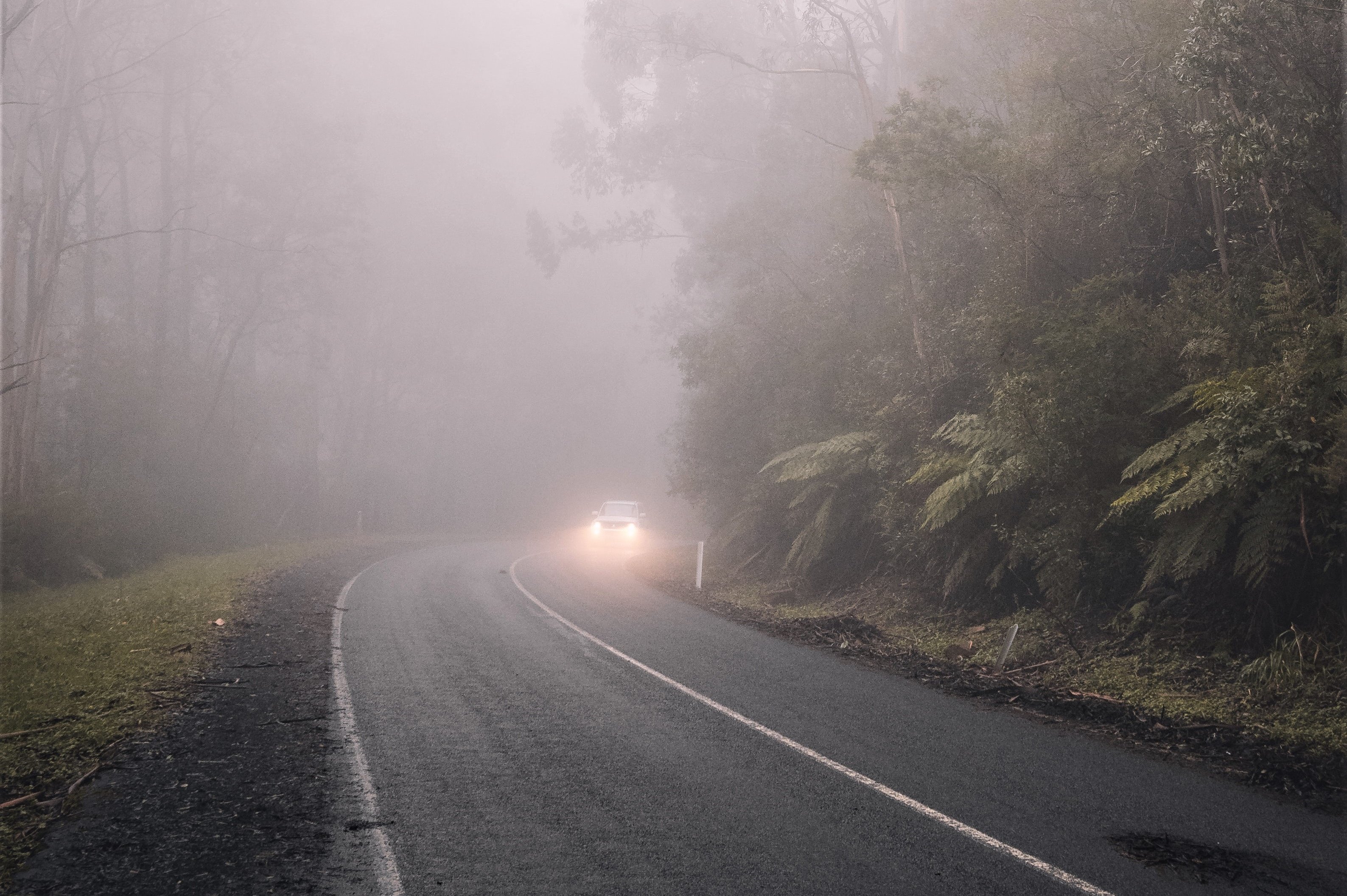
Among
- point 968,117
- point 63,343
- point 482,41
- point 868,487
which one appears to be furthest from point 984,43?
point 482,41

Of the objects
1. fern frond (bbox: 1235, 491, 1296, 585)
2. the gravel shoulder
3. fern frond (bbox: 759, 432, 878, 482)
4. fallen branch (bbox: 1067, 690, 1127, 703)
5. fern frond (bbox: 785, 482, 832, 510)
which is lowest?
the gravel shoulder

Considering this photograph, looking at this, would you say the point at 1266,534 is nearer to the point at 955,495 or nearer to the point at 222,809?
the point at 955,495

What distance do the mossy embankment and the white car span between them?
1844 centimetres

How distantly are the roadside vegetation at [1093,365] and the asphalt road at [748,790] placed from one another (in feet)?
6.64

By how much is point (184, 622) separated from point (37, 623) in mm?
1818

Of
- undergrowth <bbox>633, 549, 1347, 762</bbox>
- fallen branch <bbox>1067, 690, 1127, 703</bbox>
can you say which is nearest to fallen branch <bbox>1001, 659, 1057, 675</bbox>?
undergrowth <bbox>633, 549, 1347, 762</bbox>

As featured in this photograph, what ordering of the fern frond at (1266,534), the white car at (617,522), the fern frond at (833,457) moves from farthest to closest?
the white car at (617,522) → the fern frond at (833,457) → the fern frond at (1266,534)

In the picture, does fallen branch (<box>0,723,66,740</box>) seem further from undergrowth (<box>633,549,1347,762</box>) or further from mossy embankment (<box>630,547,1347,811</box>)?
undergrowth (<box>633,549,1347,762</box>)

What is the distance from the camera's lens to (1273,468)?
723 centimetres

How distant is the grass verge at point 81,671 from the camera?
5.33 metres

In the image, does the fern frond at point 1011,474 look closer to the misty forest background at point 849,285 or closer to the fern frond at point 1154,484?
the misty forest background at point 849,285

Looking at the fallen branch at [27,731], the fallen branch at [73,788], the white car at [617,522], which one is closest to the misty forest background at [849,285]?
the white car at [617,522]

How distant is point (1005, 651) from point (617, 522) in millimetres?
22338

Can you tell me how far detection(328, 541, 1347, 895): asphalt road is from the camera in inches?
167
